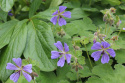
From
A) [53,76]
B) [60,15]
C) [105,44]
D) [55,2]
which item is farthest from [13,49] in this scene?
[55,2]

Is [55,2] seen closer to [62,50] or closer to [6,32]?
[6,32]

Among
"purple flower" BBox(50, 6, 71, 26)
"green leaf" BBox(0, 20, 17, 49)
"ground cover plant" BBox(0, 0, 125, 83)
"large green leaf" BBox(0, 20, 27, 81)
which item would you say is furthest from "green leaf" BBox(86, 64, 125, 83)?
"green leaf" BBox(0, 20, 17, 49)

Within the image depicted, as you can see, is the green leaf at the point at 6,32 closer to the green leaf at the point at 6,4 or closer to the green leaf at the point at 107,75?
the green leaf at the point at 6,4

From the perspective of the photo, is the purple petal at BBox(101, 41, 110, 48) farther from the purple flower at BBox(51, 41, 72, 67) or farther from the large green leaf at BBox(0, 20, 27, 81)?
the large green leaf at BBox(0, 20, 27, 81)

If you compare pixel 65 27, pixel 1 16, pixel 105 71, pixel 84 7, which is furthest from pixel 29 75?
pixel 84 7

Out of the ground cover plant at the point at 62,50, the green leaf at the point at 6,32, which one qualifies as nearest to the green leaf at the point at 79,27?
the ground cover plant at the point at 62,50

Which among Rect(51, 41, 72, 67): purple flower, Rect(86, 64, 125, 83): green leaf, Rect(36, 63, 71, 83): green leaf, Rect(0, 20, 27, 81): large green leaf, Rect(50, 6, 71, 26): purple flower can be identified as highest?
Rect(50, 6, 71, 26): purple flower

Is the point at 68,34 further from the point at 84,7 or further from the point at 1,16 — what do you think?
the point at 1,16
